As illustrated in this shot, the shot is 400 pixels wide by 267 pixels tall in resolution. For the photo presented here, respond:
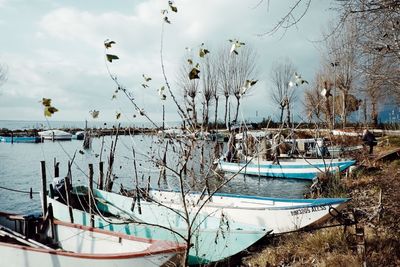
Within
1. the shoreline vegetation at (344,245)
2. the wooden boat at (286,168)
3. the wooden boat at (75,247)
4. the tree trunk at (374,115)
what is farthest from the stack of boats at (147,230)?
the tree trunk at (374,115)

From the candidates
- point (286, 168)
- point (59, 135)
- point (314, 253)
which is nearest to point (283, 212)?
point (314, 253)

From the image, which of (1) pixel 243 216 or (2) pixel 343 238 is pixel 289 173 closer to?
(1) pixel 243 216

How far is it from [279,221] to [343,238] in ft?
10.7

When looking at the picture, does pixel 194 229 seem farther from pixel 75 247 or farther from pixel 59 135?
pixel 59 135

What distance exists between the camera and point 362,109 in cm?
3506

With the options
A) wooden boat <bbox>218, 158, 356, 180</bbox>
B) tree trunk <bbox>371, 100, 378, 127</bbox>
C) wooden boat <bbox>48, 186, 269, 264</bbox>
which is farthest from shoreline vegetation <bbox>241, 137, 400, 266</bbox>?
tree trunk <bbox>371, 100, 378, 127</bbox>

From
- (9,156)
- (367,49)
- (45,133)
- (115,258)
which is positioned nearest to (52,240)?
(115,258)

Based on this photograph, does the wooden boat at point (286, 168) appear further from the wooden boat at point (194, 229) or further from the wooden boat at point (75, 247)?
the wooden boat at point (75, 247)

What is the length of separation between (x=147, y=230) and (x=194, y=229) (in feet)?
11.1

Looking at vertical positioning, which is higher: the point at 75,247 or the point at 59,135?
the point at 59,135

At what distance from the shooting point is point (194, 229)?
5660mm

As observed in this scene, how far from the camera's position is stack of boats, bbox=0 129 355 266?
6367 mm

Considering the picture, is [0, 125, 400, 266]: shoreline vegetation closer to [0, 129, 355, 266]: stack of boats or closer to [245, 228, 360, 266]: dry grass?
[245, 228, 360, 266]: dry grass

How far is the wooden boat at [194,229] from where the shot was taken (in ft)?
24.7
